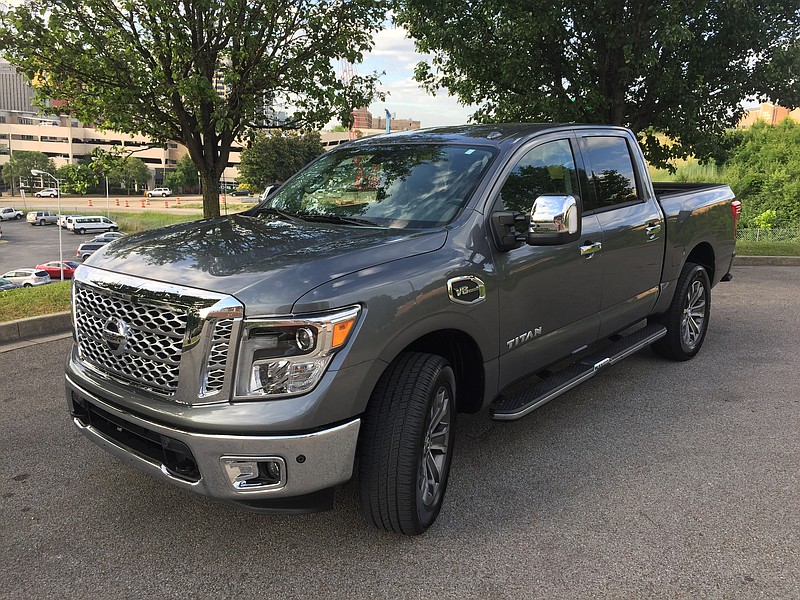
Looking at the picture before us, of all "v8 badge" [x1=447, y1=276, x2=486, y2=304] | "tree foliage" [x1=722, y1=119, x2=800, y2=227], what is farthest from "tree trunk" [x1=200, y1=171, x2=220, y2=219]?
"tree foliage" [x1=722, y1=119, x2=800, y2=227]

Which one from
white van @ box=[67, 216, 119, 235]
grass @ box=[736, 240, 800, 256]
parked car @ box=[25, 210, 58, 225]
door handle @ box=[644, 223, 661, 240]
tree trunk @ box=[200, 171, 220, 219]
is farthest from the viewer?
parked car @ box=[25, 210, 58, 225]

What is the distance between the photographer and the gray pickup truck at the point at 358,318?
8.36 feet

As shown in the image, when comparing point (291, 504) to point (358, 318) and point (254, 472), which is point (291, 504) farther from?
point (358, 318)

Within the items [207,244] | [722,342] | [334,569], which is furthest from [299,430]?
[722,342]

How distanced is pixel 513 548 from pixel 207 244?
1.98m

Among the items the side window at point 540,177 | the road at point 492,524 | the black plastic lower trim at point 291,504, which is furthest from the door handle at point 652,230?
the black plastic lower trim at point 291,504

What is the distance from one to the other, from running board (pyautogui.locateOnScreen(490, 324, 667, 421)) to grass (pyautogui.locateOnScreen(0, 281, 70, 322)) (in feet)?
16.8

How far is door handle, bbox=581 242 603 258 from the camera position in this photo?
407 cm

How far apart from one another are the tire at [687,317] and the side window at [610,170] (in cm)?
110

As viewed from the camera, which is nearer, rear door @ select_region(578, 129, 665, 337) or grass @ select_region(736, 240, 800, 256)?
rear door @ select_region(578, 129, 665, 337)

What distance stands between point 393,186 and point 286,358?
1.56 metres

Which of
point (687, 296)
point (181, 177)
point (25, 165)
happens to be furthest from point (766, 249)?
point (181, 177)

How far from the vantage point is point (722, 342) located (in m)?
6.53

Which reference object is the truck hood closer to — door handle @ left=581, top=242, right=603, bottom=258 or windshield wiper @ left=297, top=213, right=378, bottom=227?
windshield wiper @ left=297, top=213, right=378, bottom=227
